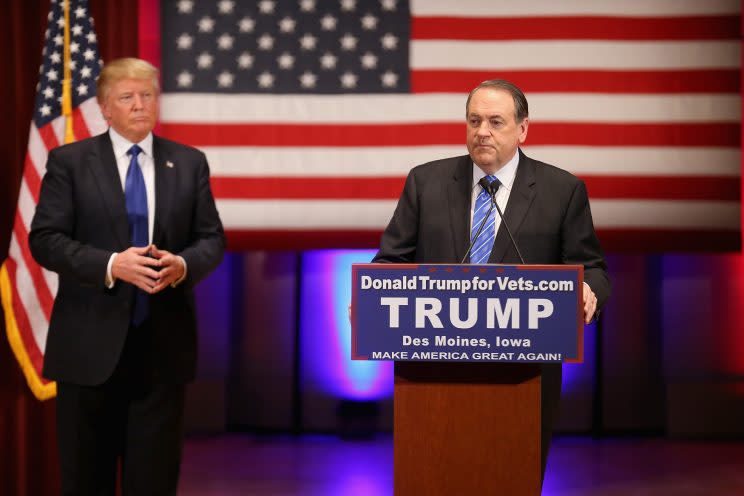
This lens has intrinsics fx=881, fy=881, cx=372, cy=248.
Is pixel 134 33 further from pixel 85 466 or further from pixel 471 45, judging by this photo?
pixel 85 466

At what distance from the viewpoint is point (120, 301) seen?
8.14 ft

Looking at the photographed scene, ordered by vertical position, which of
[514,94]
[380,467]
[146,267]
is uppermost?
[514,94]

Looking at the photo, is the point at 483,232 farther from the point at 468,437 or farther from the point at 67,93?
the point at 67,93

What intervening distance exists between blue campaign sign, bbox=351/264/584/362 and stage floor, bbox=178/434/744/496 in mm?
2341

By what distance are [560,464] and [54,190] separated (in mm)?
3100

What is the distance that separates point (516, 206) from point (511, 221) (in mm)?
45

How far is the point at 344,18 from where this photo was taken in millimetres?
4281

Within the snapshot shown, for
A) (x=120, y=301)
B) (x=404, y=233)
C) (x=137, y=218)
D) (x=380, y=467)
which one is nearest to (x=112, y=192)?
(x=137, y=218)

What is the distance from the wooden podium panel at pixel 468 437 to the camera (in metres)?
1.90

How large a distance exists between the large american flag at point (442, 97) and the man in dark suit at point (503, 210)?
6.61 feet

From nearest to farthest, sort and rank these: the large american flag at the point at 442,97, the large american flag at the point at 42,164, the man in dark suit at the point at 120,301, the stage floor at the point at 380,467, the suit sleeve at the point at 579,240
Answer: the suit sleeve at the point at 579,240 → the man in dark suit at the point at 120,301 → the large american flag at the point at 42,164 → the stage floor at the point at 380,467 → the large american flag at the point at 442,97

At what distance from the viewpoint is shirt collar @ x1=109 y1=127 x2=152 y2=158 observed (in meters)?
2.58

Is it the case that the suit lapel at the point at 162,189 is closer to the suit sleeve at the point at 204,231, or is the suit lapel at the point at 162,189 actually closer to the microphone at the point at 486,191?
the suit sleeve at the point at 204,231

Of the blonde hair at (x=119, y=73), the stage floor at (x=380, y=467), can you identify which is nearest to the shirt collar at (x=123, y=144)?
the blonde hair at (x=119, y=73)
